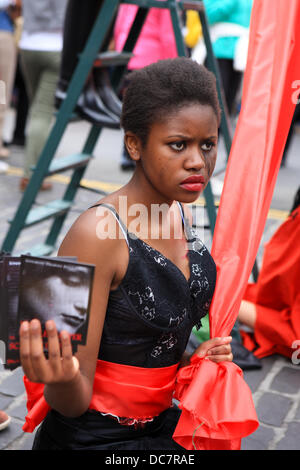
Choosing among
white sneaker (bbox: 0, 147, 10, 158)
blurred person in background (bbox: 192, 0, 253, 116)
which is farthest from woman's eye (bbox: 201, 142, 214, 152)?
white sneaker (bbox: 0, 147, 10, 158)

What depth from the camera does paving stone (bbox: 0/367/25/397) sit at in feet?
10.1

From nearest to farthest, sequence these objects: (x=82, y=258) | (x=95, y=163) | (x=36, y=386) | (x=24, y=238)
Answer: (x=82, y=258)
(x=36, y=386)
(x=24, y=238)
(x=95, y=163)

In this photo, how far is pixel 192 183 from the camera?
1720mm

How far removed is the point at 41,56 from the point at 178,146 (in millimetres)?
4488

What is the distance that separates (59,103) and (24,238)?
163 centimetres

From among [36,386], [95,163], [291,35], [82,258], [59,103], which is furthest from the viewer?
[95,163]

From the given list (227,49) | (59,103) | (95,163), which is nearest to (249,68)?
(59,103)

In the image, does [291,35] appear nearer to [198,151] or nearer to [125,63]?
[198,151]

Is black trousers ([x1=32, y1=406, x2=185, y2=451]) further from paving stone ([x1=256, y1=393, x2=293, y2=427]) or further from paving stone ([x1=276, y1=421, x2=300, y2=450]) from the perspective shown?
paving stone ([x1=256, y1=393, x2=293, y2=427])

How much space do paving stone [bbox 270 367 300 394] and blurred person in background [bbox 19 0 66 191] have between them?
3.48 metres

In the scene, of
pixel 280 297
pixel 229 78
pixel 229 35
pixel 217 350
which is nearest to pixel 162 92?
pixel 217 350

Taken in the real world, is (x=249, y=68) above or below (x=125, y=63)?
above

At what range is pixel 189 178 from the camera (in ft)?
5.62

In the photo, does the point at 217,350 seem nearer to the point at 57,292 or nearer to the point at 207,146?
the point at 207,146
